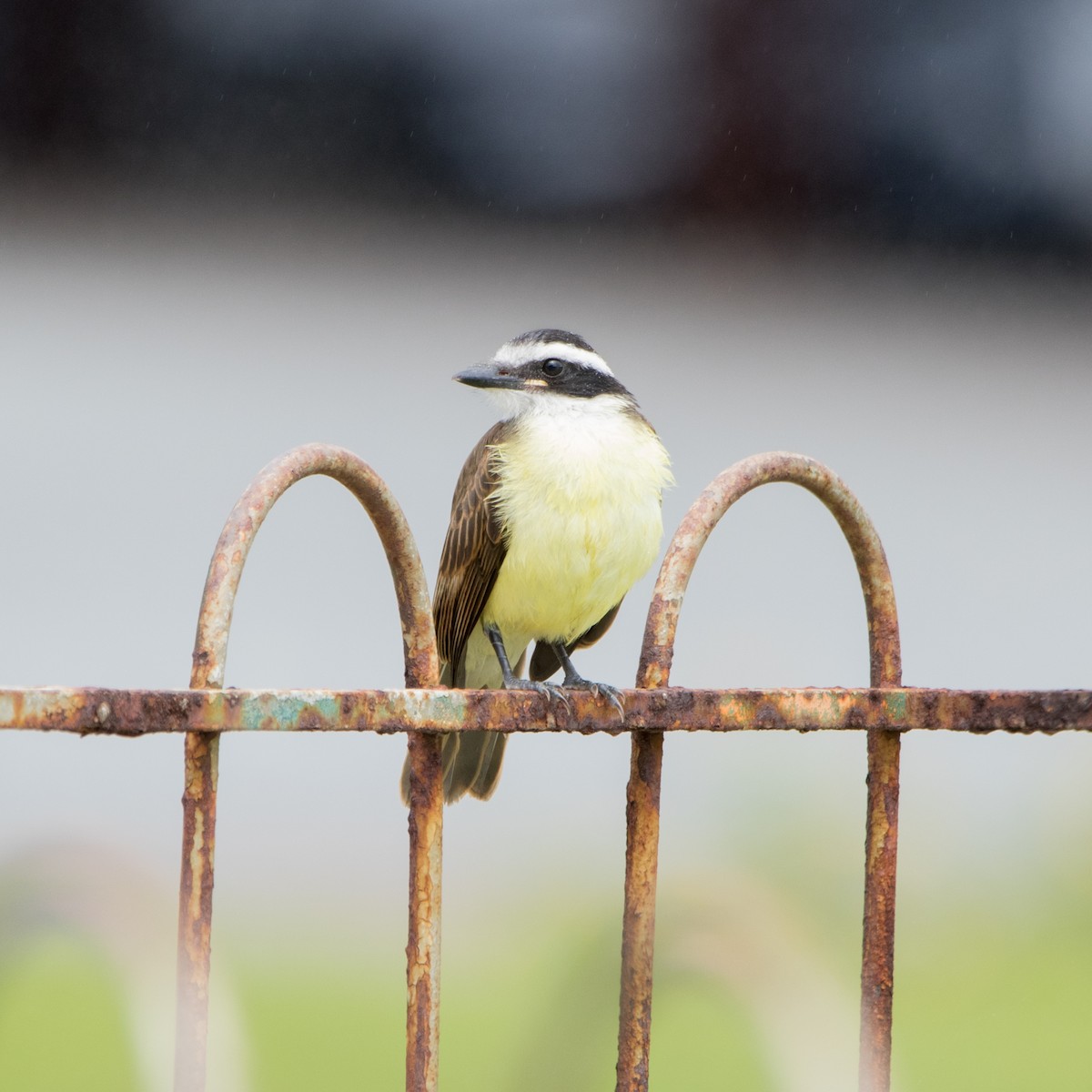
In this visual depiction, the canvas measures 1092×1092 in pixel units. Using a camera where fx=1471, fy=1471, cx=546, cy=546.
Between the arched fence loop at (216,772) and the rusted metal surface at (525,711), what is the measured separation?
1.5 inches

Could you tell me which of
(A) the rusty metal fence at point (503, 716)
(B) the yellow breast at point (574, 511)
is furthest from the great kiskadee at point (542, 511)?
(A) the rusty metal fence at point (503, 716)

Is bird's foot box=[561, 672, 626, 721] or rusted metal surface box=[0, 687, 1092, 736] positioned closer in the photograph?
rusted metal surface box=[0, 687, 1092, 736]

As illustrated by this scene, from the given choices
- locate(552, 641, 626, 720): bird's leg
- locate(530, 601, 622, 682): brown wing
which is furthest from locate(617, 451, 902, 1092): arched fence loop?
locate(530, 601, 622, 682): brown wing

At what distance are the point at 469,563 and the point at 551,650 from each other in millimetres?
417

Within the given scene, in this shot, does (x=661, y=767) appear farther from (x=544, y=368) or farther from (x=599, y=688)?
(x=544, y=368)

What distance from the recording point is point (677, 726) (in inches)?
49.2

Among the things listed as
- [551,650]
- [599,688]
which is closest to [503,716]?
[599,688]

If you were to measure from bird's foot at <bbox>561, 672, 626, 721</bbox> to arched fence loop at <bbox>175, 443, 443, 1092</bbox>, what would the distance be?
0.52 ft

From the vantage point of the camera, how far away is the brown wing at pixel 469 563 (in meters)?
2.45

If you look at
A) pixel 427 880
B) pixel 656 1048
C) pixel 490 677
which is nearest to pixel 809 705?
pixel 427 880

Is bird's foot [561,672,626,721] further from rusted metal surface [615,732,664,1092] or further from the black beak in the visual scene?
the black beak

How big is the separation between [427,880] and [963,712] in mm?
519

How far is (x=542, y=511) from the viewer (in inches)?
95.6

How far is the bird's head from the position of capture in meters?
2.54
